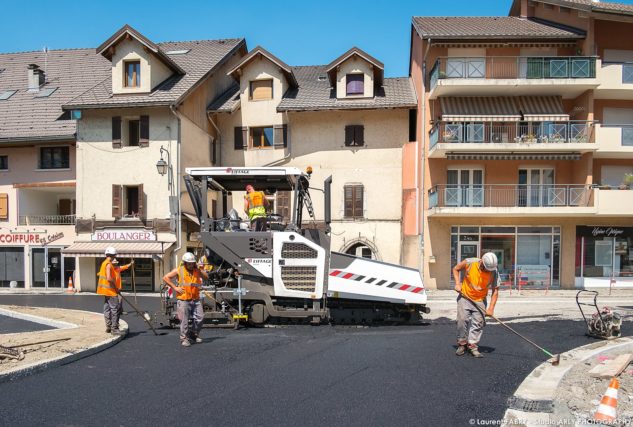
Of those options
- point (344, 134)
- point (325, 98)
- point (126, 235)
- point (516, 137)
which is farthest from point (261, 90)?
point (516, 137)

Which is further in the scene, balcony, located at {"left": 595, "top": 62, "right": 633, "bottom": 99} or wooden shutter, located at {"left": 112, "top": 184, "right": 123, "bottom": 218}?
wooden shutter, located at {"left": 112, "top": 184, "right": 123, "bottom": 218}

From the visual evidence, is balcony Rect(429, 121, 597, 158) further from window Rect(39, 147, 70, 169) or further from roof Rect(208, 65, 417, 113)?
window Rect(39, 147, 70, 169)

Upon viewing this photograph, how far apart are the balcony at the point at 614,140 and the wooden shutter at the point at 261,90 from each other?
13732 mm

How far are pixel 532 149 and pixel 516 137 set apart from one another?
0.77 metres

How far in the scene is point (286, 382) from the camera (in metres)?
6.39

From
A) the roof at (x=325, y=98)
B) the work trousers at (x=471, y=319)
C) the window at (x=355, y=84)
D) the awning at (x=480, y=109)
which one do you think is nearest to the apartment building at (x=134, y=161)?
the roof at (x=325, y=98)

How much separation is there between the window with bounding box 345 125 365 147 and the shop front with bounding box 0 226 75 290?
1251 cm

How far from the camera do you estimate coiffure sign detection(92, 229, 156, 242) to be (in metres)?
20.0

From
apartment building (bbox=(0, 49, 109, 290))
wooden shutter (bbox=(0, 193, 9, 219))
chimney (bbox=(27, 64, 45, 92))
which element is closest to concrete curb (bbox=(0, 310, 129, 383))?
apartment building (bbox=(0, 49, 109, 290))

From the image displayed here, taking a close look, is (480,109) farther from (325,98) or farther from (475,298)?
(475,298)

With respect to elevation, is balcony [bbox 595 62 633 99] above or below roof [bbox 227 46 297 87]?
below

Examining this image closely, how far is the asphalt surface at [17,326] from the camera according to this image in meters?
10.2

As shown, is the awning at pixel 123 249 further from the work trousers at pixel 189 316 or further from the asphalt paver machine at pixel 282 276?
the work trousers at pixel 189 316

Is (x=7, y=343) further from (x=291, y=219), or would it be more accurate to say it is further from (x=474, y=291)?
(x=474, y=291)
